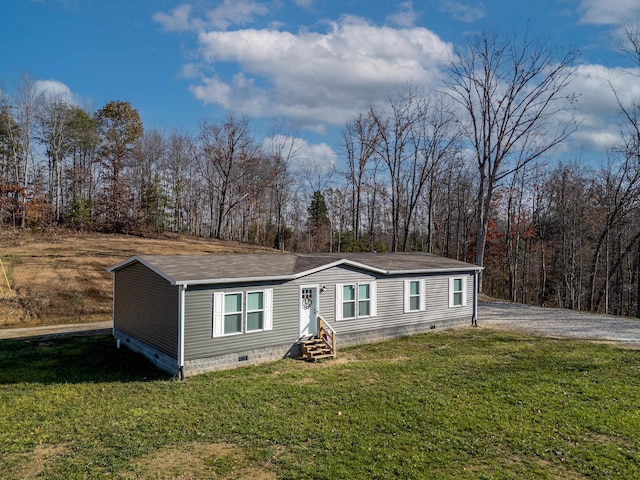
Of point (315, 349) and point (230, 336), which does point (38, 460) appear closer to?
point (230, 336)

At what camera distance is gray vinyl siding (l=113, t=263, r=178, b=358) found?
449 inches

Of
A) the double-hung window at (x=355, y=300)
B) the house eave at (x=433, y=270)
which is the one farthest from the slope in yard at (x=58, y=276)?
the house eave at (x=433, y=270)

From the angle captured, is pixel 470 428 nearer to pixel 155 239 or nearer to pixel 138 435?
pixel 138 435

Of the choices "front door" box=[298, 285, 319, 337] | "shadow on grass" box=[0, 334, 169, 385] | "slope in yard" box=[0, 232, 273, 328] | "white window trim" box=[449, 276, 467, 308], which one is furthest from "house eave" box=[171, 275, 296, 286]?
"slope in yard" box=[0, 232, 273, 328]

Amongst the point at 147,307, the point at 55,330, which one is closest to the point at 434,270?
the point at 147,307

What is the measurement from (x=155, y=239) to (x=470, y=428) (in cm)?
3219

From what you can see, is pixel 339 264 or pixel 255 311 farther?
pixel 339 264

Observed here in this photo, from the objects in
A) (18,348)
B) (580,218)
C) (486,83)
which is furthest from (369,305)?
(580,218)

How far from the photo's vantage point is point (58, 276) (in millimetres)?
21625

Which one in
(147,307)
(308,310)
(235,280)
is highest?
(235,280)

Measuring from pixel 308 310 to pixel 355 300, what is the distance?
6.62 ft

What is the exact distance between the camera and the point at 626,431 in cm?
775

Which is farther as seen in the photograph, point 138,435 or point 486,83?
point 486,83

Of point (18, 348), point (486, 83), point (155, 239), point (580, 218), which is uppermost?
point (486, 83)
